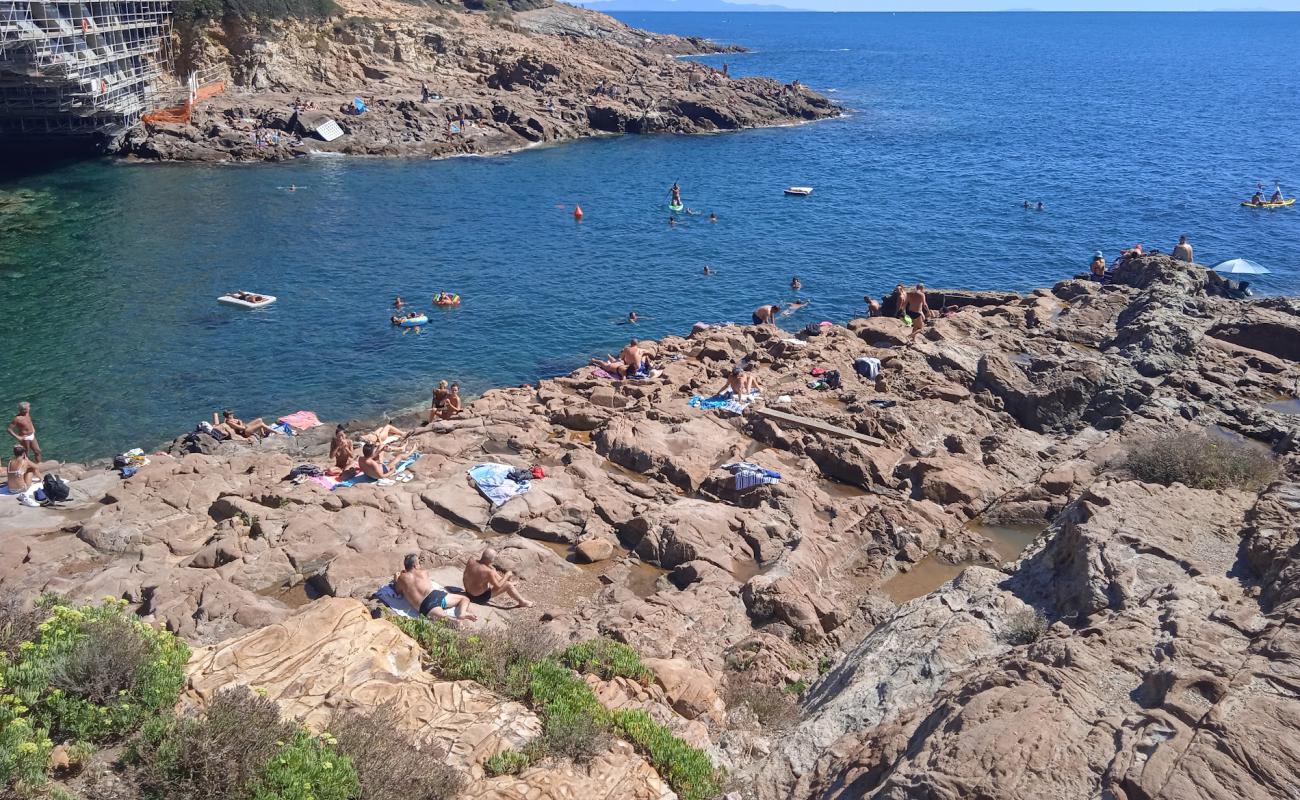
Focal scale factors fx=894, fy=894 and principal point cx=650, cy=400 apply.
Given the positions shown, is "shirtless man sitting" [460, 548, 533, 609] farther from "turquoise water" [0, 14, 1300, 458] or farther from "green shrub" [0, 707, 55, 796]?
"turquoise water" [0, 14, 1300, 458]

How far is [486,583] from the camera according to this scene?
49.6ft

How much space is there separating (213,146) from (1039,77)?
124m

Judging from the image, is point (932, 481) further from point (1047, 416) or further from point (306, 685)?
point (306, 685)

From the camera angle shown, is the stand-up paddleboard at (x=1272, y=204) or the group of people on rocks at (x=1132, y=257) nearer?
the group of people on rocks at (x=1132, y=257)

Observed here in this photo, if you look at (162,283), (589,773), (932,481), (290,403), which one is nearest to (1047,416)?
(932,481)

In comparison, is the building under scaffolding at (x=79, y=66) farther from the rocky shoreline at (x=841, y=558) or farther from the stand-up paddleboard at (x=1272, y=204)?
the stand-up paddleboard at (x=1272, y=204)

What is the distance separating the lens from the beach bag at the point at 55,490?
19.7 m

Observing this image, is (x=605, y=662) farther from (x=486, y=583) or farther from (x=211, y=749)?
(x=211, y=749)

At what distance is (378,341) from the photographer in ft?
112

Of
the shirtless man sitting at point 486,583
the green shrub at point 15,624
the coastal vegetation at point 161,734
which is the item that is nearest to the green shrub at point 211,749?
the coastal vegetation at point 161,734

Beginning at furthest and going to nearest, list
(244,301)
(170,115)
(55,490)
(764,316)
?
(170,115) → (244,301) → (764,316) → (55,490)

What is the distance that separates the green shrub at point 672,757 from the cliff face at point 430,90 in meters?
→ 61.1

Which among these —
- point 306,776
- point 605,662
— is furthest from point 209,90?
point 306,776

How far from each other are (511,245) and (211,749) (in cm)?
4062
